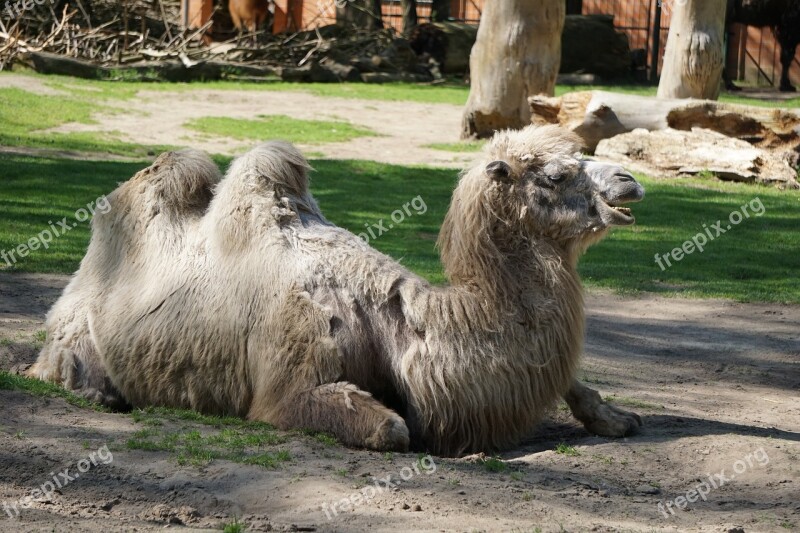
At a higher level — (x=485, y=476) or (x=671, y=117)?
(x=671, y=117)

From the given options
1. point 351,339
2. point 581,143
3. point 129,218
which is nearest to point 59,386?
point 129,218

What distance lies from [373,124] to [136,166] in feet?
22.4

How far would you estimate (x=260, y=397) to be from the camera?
5.55 meters

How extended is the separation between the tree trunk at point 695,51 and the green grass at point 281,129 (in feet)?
17.0

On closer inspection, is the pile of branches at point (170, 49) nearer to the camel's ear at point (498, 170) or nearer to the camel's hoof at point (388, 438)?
the camel's ear at point (498, 170)

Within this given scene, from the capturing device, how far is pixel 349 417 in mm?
5195

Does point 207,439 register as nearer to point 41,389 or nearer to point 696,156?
point 41,389

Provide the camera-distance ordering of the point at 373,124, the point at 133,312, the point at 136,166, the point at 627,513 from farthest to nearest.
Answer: the point at 373,124 < the point at 136,166 < the point at 133,312 < the point at 627,513

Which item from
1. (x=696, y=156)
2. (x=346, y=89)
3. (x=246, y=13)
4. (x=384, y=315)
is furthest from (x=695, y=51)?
(x=246, y=13)

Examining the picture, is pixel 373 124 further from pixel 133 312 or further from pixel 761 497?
pixel 761 497

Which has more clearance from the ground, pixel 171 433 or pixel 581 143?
pixel 581 143

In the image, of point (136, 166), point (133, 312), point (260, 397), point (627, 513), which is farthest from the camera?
point (136, 166)

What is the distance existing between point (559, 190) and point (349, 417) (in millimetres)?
→ 1468

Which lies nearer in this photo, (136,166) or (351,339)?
(351,339)
